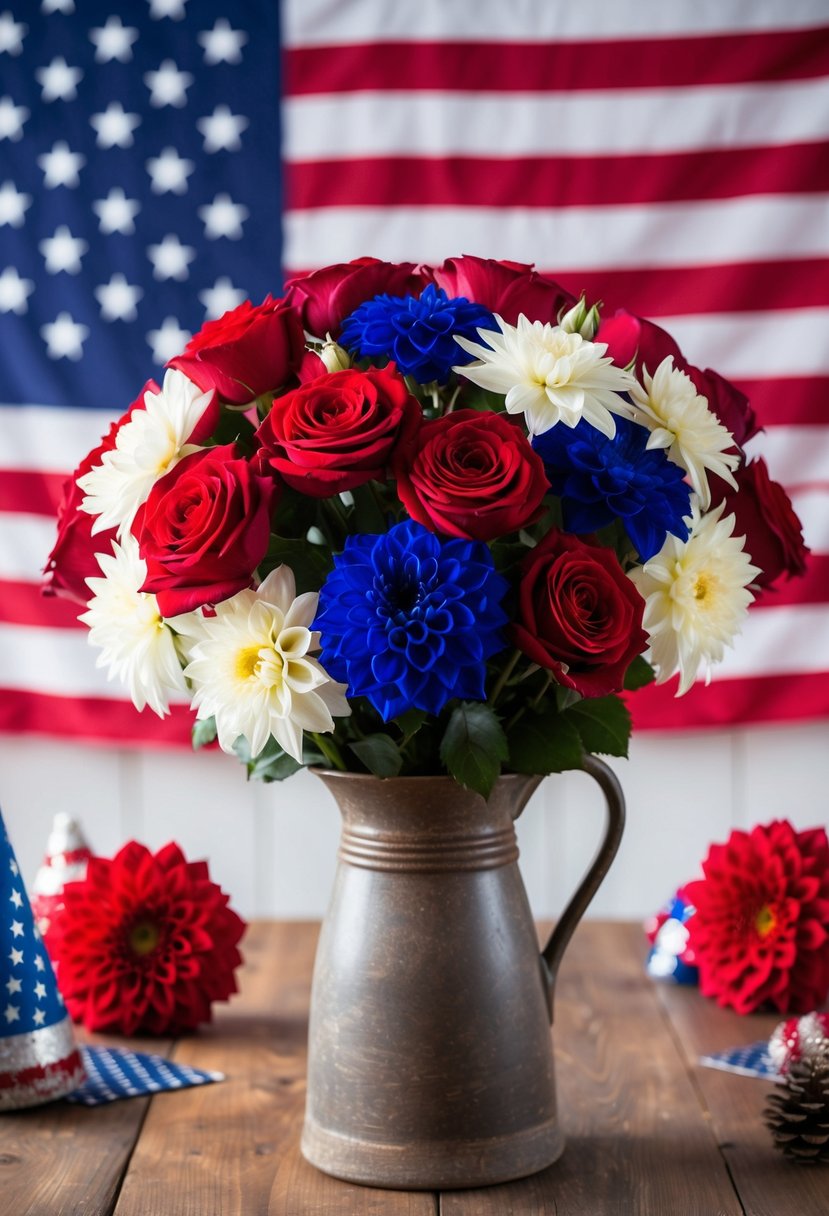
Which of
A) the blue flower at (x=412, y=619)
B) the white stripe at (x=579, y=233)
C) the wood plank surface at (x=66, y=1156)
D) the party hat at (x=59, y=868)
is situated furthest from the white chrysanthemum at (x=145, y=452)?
the white stripe at (x=579, y=233)

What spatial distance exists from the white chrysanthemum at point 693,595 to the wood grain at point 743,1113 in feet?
0.87

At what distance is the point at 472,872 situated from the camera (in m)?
0.68

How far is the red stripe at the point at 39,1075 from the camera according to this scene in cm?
78

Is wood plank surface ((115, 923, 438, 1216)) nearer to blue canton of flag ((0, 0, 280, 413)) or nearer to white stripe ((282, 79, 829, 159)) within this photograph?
blue canton of flag ((0, 0, 280, 413))

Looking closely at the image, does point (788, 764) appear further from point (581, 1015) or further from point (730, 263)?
point (581, 1015)

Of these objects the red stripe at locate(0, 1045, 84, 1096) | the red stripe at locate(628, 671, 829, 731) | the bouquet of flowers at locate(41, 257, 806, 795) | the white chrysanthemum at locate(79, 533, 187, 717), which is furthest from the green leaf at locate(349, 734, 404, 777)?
the red stripe at locate(628, 671, 829, 731)

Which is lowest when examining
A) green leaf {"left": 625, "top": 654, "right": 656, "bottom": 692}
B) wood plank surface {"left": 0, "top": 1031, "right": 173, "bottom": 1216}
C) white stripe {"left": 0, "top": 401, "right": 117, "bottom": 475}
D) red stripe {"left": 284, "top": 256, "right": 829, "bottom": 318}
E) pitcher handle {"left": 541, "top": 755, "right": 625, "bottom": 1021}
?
wood plank surface {"left": 0, "top": 1031, "right": 173, "bottom": 1216}

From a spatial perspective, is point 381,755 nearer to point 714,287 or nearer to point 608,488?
point 608,488

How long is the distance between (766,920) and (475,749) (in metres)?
0.45

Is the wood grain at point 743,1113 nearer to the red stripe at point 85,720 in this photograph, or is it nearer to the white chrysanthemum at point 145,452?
the white chrysanthemum at point 145,452

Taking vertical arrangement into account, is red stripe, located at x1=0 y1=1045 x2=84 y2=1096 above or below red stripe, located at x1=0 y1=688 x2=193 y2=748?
below

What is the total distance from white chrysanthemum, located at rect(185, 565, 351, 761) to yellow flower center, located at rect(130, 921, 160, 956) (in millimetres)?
355

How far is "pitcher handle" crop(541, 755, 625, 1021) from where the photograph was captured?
726mm

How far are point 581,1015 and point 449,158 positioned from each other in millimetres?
1051
